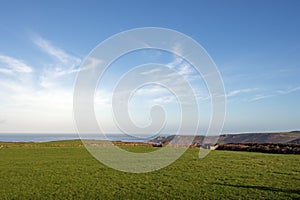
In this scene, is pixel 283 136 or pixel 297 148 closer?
pixel 297 148

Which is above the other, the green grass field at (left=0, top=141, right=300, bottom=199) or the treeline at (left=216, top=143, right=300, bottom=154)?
the treeline at (left=216, top=143, right=300, bottom=154)

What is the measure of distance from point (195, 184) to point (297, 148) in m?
35.2

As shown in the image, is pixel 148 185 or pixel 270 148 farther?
pixel 270 148

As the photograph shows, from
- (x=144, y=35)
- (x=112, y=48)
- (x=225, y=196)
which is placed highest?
(x=144, y=35)

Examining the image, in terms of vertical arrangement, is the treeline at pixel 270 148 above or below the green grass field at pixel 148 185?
above

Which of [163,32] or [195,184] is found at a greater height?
[163,32]

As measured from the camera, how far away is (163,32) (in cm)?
3678

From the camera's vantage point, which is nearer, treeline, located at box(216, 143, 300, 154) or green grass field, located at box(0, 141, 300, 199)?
green grass field, located at box(0, 141, 300, 199)

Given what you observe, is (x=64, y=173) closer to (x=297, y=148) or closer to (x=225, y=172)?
(x=225, y=172)

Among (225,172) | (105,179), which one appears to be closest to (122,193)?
(105,179)

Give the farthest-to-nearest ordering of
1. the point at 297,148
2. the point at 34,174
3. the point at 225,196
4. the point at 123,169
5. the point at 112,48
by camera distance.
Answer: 1. the point at 297,148
2. the point at 112,48
3. the point at 123,169
4. the point at 34,174
5. the point at 225,196

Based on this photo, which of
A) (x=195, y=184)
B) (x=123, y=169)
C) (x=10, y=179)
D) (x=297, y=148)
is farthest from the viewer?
(x=297, y=148)

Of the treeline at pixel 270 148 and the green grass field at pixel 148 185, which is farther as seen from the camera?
the treeline at pixel 270 148

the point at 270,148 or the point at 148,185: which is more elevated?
the point at 270,148
